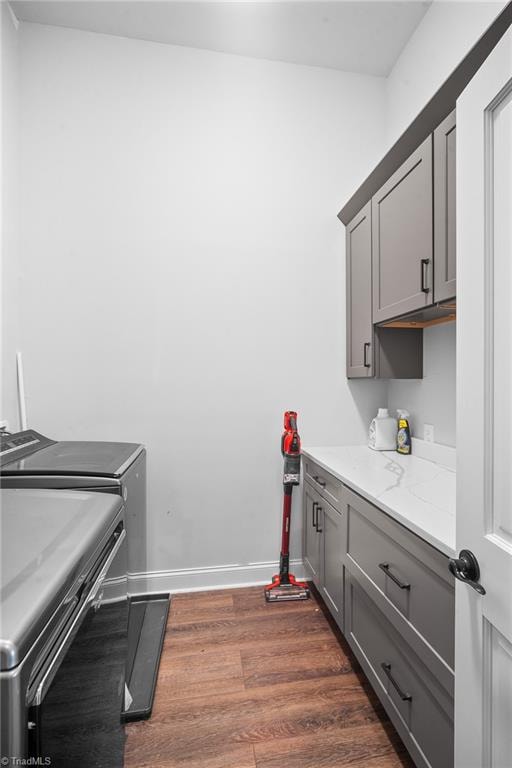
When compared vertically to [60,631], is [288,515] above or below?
below

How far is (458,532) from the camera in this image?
0.84 metres

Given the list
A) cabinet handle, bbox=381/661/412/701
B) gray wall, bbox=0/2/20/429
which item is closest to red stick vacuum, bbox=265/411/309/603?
cabinet handle, bbox=381/661/412/701

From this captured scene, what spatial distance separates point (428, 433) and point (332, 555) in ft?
2.73

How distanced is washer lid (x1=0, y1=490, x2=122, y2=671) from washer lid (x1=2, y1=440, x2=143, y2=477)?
39cm

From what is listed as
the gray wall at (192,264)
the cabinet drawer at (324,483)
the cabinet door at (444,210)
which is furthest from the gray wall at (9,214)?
the cabinet door at (444,210)

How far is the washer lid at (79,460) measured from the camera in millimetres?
1403

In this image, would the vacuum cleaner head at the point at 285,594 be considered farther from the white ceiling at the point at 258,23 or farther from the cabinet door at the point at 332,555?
the white ceiling at the point at 258,23

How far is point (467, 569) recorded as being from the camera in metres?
0.78

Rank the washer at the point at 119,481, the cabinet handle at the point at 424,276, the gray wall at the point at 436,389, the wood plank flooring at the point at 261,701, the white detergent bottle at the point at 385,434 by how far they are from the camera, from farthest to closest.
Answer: the white detergent bottle at the point at 385,434 < the gray wall at the point at 436,389 < the cabinet handle at the point at 424,276 < the washer at the point at 119,481 < the wood plank flooring at the point at 261,701

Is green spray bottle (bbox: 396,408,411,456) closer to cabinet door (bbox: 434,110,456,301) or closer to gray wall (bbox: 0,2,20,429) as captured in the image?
cabinet door (bbox: 434,110,456,301)

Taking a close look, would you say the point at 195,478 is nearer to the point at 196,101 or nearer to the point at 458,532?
the point at 458,532

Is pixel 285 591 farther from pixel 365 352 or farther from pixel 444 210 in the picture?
pixel 444 210

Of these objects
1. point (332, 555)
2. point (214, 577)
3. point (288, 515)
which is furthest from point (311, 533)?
point (214, 577)

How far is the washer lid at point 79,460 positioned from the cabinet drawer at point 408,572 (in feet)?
3.23
